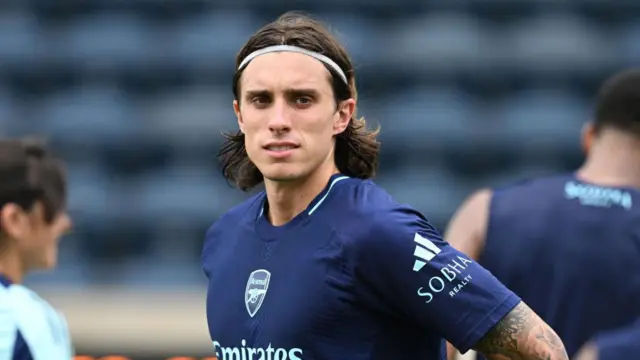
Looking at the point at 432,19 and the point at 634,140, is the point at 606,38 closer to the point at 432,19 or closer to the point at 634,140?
the point at 432,19

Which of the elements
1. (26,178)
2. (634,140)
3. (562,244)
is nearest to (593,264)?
(562,244)

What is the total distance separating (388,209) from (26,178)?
1222 millimetres

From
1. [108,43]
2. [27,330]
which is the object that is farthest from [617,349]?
[108,43]

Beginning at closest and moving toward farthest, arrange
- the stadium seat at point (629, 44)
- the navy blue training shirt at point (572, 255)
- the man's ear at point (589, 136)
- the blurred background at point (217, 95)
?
the navy blue training shirt at point (572, 255)
the man's ear at point (589, 136)
the blurred background at point (217, 95)
the stadium seat at point (629, 44)

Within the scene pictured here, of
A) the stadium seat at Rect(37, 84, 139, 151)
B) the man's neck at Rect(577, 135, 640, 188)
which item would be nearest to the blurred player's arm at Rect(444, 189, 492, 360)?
the man's neck at Rect(577, 135, 640, 188)

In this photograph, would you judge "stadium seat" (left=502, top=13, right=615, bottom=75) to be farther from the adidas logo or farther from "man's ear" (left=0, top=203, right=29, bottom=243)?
the adidas logo

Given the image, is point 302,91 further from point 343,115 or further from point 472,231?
point 472,231

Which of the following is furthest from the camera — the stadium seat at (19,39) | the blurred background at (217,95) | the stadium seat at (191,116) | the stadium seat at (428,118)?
the stadium seat at (19,39)

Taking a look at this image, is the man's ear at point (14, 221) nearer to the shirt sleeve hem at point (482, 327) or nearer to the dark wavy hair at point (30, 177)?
the dark wavy hair at point (30, 177)

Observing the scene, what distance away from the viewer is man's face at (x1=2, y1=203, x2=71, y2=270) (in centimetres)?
342

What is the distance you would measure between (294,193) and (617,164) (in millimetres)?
1447

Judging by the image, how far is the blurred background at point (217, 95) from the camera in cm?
902

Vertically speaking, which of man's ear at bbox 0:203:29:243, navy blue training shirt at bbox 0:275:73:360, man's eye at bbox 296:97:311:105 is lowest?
navy blue training shirt at bbox 0:275:73:360

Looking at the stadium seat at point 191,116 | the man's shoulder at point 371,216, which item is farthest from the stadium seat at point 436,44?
the man's shoulder at point 371,216
